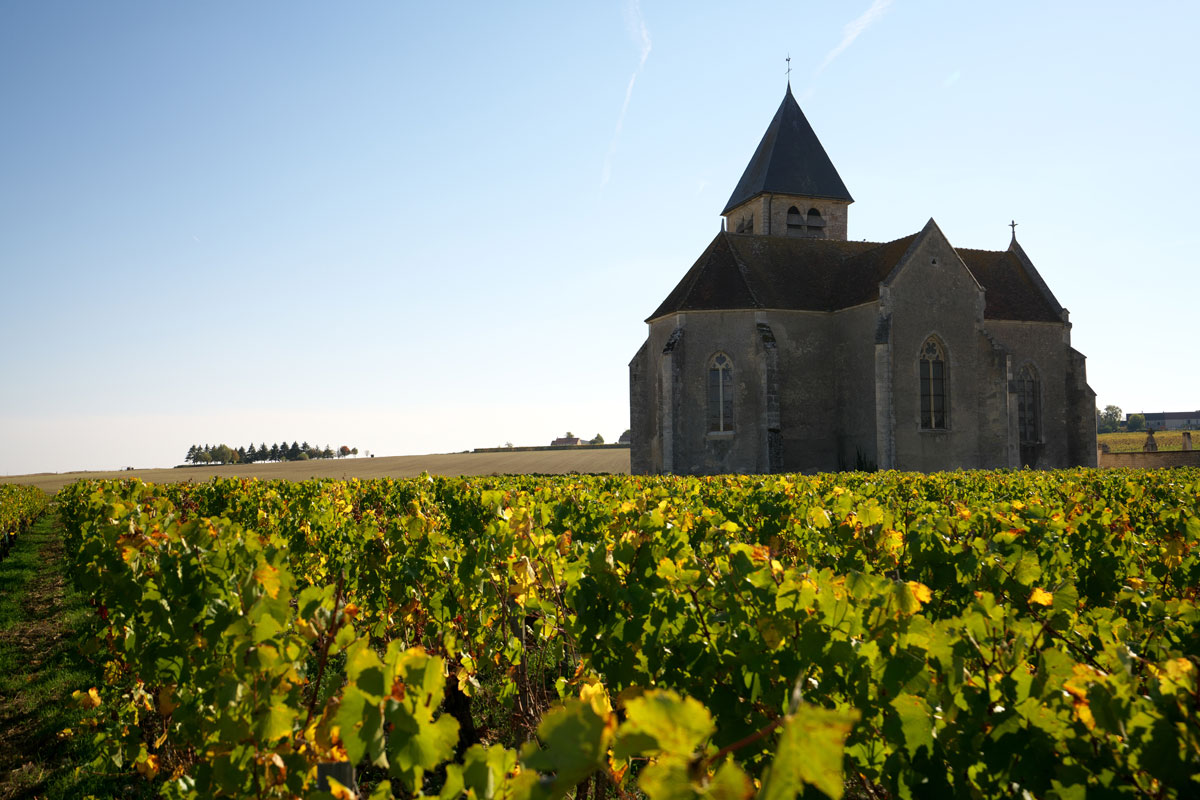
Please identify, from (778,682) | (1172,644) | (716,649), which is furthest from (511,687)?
(1172,644)

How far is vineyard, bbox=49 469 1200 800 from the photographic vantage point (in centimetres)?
152

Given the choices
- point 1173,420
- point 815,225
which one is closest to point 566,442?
point 815,225

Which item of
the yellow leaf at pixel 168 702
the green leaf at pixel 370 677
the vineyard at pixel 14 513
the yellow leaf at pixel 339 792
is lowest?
the vineyard at pixel 14 513

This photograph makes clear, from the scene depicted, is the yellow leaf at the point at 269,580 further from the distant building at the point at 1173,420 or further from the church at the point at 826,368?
the distant building at the point at 1173,420

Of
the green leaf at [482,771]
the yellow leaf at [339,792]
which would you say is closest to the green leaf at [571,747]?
the green leaf at [482,771]

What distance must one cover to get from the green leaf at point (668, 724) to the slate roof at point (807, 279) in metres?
26.4

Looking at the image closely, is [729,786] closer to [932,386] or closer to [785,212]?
[932,386]

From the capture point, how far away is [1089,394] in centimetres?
3114

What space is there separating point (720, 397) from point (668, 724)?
26.3 metres

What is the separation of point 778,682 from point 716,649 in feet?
1.02

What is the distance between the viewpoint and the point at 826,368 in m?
28.2

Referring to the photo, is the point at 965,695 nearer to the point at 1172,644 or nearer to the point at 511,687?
the point at 1172,644

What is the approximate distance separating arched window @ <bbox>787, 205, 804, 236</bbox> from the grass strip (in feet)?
99.4

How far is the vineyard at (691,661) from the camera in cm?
152
